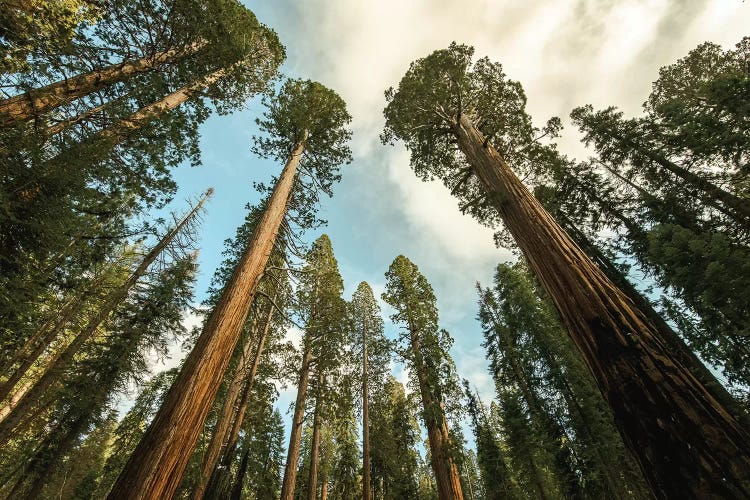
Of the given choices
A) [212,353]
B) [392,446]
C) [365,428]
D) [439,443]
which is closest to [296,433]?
[365,428]

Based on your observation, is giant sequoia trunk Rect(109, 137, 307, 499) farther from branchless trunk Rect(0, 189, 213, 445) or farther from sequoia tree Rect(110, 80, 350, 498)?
branchless trunk Rect(0, 189, 213, 445)

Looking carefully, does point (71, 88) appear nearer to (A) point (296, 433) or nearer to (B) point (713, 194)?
(A) point (296, 433)

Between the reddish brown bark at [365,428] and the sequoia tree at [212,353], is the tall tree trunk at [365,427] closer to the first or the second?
the reddish brown bark at [365,428]

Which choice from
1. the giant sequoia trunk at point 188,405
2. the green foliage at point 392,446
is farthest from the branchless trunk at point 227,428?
the green foliage at point 392,446

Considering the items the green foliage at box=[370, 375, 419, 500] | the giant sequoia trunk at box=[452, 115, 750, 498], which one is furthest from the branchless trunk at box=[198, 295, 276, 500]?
the green foliage at box=[370, 375, 419, 500]

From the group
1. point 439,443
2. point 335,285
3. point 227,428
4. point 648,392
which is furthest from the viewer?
point 335,285

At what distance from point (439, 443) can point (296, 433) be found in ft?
17.5

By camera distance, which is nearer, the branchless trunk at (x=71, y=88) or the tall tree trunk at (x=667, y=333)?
the branchless trunk at (x=71, y=88)

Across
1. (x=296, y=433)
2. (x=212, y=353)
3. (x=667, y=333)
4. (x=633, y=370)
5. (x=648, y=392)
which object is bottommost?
(x=648, y=392)

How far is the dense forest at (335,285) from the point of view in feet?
9.76

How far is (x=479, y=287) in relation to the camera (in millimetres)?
23422

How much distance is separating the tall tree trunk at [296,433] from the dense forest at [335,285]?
0.31ft

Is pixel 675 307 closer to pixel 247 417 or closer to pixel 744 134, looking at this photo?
Answer: pixel 744 134

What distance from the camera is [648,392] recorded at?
6.81ft
